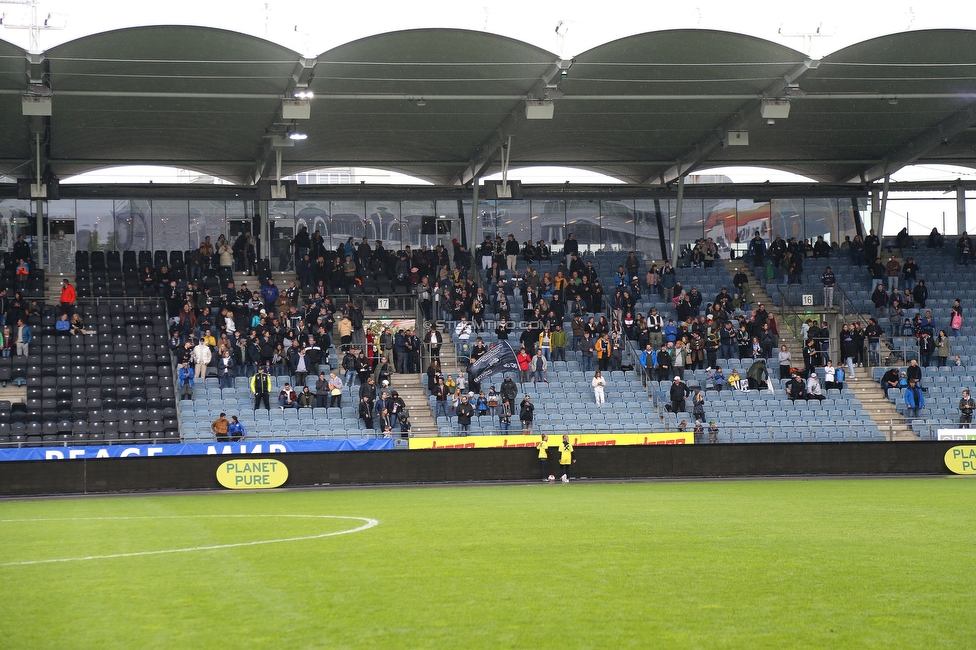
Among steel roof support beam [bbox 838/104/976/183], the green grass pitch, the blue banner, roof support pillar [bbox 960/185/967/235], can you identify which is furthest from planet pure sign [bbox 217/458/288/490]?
roof support pillar [bbox 960/185/967/235]

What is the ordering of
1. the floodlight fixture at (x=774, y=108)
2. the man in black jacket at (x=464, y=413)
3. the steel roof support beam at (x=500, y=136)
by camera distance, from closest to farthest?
the man in black jacket at (x=464, y=413) → the steel roof support beam at (x=500, y=136) → the floodlight fixture at (x=774, y=108)

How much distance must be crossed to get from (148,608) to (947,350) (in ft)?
116

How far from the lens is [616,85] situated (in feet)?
116

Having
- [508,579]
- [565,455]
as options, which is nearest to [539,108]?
[565,455]

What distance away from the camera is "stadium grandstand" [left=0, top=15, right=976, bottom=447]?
3297 centimetres

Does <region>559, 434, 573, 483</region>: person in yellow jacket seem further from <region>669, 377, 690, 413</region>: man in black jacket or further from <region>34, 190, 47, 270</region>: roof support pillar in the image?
<region>34, 190, 47, 270</region>: roof support pillar

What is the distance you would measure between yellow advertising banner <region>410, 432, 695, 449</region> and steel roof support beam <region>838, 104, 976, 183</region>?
17673 mm

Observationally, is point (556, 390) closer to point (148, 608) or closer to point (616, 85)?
point (616, 85)

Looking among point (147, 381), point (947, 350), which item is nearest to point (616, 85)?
point (947, 350)

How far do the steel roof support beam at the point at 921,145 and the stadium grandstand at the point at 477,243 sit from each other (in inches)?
6.6

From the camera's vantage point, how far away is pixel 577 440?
102ft

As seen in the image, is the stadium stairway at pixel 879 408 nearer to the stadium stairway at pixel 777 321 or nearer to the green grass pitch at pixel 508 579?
the stadium stairway at pixel 777 321

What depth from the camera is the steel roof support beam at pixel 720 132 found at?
3441 centimetres

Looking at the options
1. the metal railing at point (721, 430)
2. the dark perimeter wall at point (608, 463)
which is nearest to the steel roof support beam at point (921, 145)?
the metal railing at point (721, 430)
